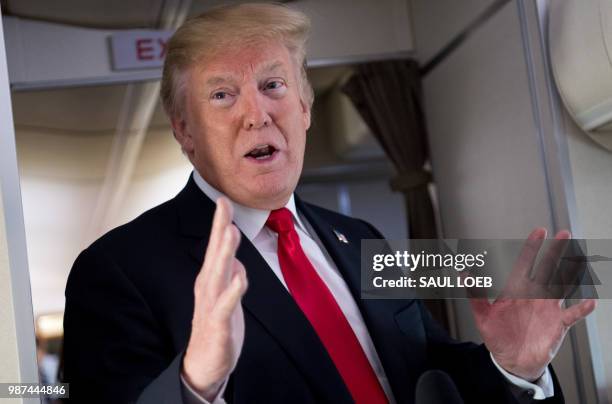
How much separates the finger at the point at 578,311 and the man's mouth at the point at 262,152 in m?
0.71

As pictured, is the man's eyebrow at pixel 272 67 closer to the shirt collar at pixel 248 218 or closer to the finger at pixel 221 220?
the shirt collar at pixel 248 218

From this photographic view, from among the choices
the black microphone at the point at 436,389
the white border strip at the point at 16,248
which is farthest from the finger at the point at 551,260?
the white border strip at the point at 16,248

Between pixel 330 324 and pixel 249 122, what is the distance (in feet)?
1.53

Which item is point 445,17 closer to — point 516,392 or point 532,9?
point 532,9

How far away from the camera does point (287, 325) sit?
174 cm

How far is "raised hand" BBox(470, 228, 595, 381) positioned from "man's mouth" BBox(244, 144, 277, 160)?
1.79 ft

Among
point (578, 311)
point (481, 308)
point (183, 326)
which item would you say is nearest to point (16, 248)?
point (183, 326)

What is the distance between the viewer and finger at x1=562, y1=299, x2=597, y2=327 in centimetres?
171

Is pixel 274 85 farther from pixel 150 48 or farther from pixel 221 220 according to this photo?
pixel 150 48

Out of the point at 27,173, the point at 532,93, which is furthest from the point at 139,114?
the point at 532,93

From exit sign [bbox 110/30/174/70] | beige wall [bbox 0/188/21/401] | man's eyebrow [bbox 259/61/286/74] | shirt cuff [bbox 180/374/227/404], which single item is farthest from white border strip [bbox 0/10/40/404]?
exit sign [bbox 110/30/174/70]

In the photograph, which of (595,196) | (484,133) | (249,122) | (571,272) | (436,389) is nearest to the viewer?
(249,122)

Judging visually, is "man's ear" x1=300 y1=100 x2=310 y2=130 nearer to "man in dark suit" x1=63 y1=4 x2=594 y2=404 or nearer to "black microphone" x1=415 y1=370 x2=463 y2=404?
A: "man in dark suit" x1=63 y1=4 x2=594 y2=404

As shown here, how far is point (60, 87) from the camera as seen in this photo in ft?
8.08
